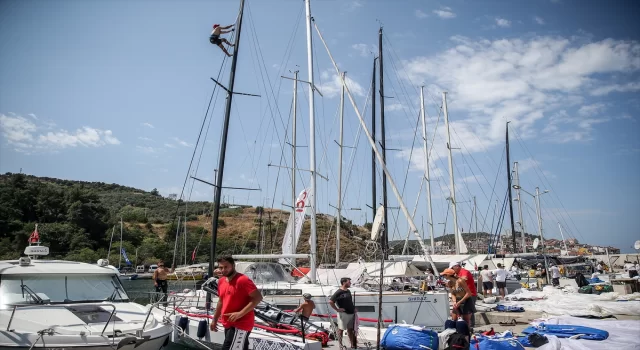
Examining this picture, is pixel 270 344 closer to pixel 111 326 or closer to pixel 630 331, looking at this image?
pixel 111 326

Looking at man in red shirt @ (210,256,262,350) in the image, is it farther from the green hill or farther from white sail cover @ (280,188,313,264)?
the green hill

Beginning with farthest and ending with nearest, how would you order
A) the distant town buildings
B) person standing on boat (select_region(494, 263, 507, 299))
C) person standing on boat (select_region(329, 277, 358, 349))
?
1. the distant town buildings
2. person standing on boat (select_region(494, 263, 507, 299))
3. person standing on boat (select_region(329, 277, 358, 349))

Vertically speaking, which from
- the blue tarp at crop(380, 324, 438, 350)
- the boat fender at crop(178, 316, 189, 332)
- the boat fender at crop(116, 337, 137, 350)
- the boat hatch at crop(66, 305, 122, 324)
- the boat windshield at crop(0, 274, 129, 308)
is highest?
the boat windshield at crop(0, 274, 129, 308)

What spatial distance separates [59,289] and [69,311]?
1.26 meters

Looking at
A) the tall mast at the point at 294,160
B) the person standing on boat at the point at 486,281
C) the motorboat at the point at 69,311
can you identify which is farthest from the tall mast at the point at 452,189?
the motorboat at the point at 69,311

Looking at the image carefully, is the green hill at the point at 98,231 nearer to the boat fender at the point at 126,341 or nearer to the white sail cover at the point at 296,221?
the white sail cover at the point at 296,221

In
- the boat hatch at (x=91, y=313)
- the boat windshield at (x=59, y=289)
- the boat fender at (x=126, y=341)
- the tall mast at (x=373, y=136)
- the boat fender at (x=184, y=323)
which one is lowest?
the boat fender at (x=184, y=323)

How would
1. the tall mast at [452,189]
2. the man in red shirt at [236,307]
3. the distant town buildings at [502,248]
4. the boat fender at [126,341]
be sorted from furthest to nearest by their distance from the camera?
the distant town buildings at [502,248], the tall mast at [452,189], the boat fender at [126,341], the man in red shirt at [236,307]

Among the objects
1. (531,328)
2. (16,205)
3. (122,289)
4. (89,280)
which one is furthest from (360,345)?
(16,205)

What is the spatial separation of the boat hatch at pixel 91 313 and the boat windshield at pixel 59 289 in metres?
0.66

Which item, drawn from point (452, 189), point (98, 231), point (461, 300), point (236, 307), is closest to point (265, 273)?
point (461, 300)

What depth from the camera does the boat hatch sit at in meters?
6.92

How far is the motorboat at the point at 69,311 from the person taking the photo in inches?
236

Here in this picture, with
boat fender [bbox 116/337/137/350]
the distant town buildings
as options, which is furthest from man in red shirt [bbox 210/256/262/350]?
the distant town buildings
